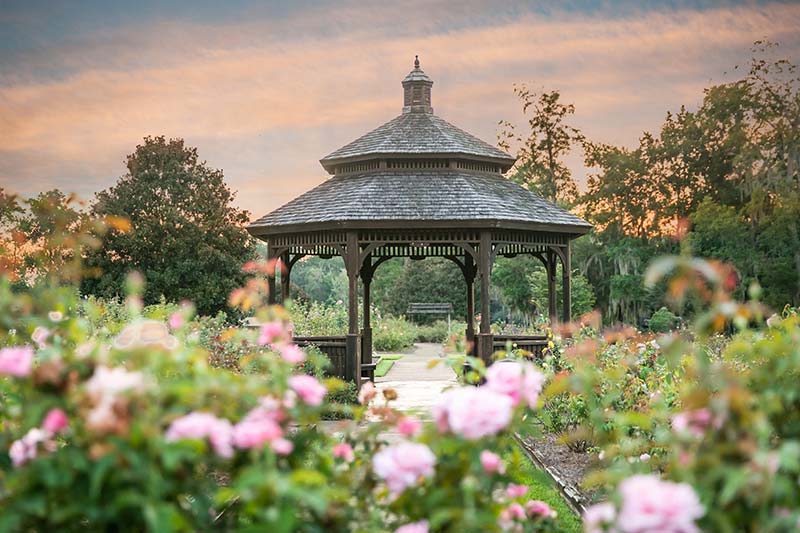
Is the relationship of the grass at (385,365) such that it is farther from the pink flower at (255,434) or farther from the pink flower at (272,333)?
the pink flower at (255,434)

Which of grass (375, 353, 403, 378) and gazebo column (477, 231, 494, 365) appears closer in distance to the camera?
gazebo column (477, 231, 494, 365)

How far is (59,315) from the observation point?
3.26m

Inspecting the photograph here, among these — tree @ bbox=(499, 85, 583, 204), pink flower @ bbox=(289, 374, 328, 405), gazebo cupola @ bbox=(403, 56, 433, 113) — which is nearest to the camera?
pink flower @ bbox=(289, 374, 328, 405)

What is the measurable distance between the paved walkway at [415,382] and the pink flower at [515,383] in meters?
8.58

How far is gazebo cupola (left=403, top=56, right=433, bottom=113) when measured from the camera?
18109 millimetres

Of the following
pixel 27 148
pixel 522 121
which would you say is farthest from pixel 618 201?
pixel 27 148

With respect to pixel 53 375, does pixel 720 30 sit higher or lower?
higher

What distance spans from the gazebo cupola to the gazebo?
0.02 meters

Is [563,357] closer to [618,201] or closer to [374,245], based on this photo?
[374,245]

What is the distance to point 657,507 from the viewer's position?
2.12 m

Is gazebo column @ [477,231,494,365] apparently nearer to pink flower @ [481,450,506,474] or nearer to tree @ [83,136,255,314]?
pink flower @ [481,450,506,474]

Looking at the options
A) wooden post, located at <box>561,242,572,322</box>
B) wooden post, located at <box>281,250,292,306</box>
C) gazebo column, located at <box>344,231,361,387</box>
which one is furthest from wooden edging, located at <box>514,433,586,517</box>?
wooden post, located at <box>281,250,292,306</box>

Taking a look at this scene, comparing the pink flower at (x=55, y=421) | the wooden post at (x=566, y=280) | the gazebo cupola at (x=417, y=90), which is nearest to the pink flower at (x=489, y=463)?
the pink flower at (x=55, y=421)

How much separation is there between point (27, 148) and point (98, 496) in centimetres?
2172
